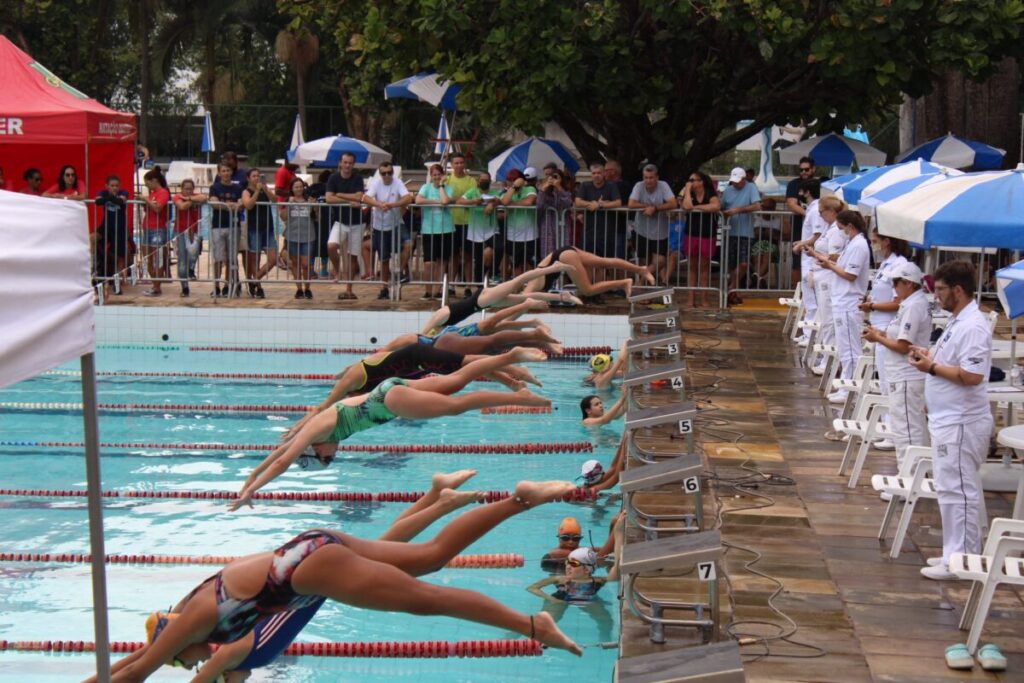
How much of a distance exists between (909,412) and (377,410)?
3.32 m

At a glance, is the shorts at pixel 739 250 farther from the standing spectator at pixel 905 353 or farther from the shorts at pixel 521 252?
the standing spectator at pixel 905 353

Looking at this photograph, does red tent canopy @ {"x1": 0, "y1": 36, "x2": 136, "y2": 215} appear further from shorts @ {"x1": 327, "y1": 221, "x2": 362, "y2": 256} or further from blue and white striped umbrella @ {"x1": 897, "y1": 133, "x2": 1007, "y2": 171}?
blue and white striped umbrella @ {"x1": 897, "y1": 133, "x2": 1007, "y2": 171}

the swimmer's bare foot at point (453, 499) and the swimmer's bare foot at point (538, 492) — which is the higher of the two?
the swimmer's bare foot at point (538, 492)

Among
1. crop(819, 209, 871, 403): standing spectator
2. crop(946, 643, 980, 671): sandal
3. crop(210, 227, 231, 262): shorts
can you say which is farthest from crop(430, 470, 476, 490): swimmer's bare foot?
crop(210, 227, 231, 262): shorts

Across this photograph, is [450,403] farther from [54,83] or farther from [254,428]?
[54,83]

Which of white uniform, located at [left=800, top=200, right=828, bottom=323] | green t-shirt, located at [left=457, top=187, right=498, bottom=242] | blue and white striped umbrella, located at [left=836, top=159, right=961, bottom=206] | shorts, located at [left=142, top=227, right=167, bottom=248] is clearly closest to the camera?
blue and white striped umbrella, located at [left=836, top=159, right=961, bottom=206]

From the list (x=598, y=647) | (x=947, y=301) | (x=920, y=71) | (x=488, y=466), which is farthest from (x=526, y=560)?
(x=920, y=71)

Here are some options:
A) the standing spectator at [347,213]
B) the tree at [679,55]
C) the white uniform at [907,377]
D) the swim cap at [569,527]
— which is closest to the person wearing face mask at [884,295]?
the white uniform at [907,377]

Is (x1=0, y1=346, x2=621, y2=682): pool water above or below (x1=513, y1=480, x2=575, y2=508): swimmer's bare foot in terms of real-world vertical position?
below

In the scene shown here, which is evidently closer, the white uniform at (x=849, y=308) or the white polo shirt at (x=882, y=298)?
the white polo shirt at (x=882, y=298)

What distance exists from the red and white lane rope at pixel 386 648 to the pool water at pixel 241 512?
65 mm

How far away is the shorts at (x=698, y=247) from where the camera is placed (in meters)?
15.8

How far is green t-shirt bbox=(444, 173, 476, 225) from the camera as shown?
1577 cm

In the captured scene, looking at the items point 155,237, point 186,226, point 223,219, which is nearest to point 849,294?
point 223,219
